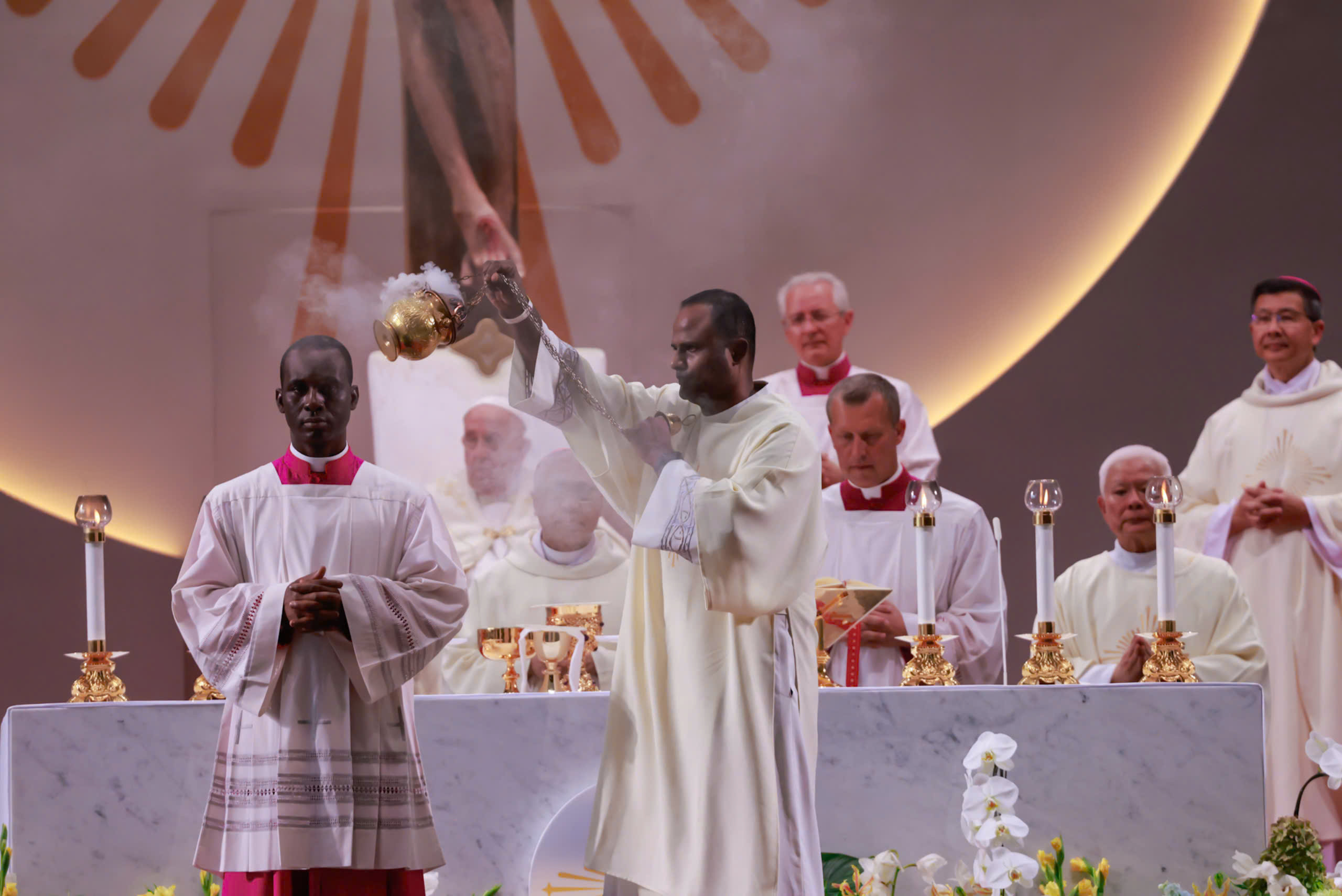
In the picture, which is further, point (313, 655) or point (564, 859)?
point (564, 859)

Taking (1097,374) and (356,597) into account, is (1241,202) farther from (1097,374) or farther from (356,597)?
(356,597)

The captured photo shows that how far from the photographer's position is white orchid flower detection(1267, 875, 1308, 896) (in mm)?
3135

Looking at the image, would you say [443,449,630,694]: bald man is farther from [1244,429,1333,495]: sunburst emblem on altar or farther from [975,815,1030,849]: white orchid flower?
[1244,429,1333,495]: sunburst emblem on altar

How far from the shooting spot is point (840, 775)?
3.53m

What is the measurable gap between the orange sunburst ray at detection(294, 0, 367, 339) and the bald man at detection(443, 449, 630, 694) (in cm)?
166

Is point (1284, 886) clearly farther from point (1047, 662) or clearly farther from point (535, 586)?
point (535, 586)

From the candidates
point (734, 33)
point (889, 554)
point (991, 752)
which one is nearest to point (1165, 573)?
point (991, 752)

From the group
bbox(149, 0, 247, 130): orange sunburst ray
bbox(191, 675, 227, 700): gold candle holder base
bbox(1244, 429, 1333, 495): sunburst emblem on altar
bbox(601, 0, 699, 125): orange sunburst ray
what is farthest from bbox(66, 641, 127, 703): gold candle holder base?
bbox(1244, 429, 1333, 495): sunburst emblem on altar

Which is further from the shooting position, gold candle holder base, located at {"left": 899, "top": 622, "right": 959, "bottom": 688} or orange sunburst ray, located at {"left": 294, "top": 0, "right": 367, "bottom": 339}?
orange sunburst ray, located at {"left": 294, "top": 0, "right": 367, "bottom": 339}

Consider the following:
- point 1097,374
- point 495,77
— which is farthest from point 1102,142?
point 495,77

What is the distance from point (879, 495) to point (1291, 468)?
1.82 metres

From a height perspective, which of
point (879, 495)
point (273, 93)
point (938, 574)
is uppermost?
point (273, 93)

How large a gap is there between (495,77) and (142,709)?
3746 mm

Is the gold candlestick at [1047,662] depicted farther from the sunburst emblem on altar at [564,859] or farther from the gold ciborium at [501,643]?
the gold ciborium at [501,643]
